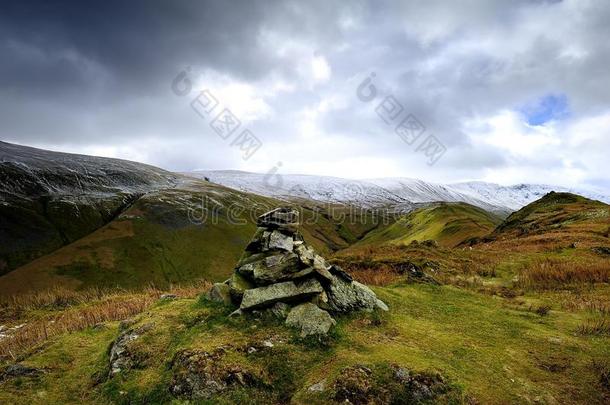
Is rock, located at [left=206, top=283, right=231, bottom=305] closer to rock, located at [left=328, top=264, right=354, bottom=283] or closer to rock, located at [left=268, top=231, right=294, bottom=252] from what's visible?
rock, located at [left=268, top=231, right=294, bottom=252]

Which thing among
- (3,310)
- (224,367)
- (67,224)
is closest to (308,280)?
(224,367)

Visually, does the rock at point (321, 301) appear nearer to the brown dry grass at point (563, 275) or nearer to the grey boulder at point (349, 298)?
the grey boulder at point (349, 298)

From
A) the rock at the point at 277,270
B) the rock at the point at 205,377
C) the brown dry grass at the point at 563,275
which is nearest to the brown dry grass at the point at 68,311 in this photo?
the rock at the point at 277,270

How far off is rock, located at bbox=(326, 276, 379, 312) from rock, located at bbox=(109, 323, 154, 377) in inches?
262

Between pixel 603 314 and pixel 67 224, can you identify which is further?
pixel 67 224

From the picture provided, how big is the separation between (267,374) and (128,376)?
4288mm

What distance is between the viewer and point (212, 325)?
13.9 meters

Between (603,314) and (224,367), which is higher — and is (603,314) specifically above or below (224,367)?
above

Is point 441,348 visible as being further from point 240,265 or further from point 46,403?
point 46,403

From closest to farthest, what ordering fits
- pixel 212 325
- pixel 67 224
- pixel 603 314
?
pixel 212 325 → pixel 603 314 → pixel 67 224

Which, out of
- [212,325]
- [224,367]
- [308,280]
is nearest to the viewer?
[224,367]

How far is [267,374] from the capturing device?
11.4 m

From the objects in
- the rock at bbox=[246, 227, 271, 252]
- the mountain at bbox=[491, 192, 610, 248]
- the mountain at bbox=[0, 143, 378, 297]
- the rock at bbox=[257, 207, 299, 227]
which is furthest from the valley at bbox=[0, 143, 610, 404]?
the mountain at bbox=[0, 143, 378, 297]

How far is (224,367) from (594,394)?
977cm
